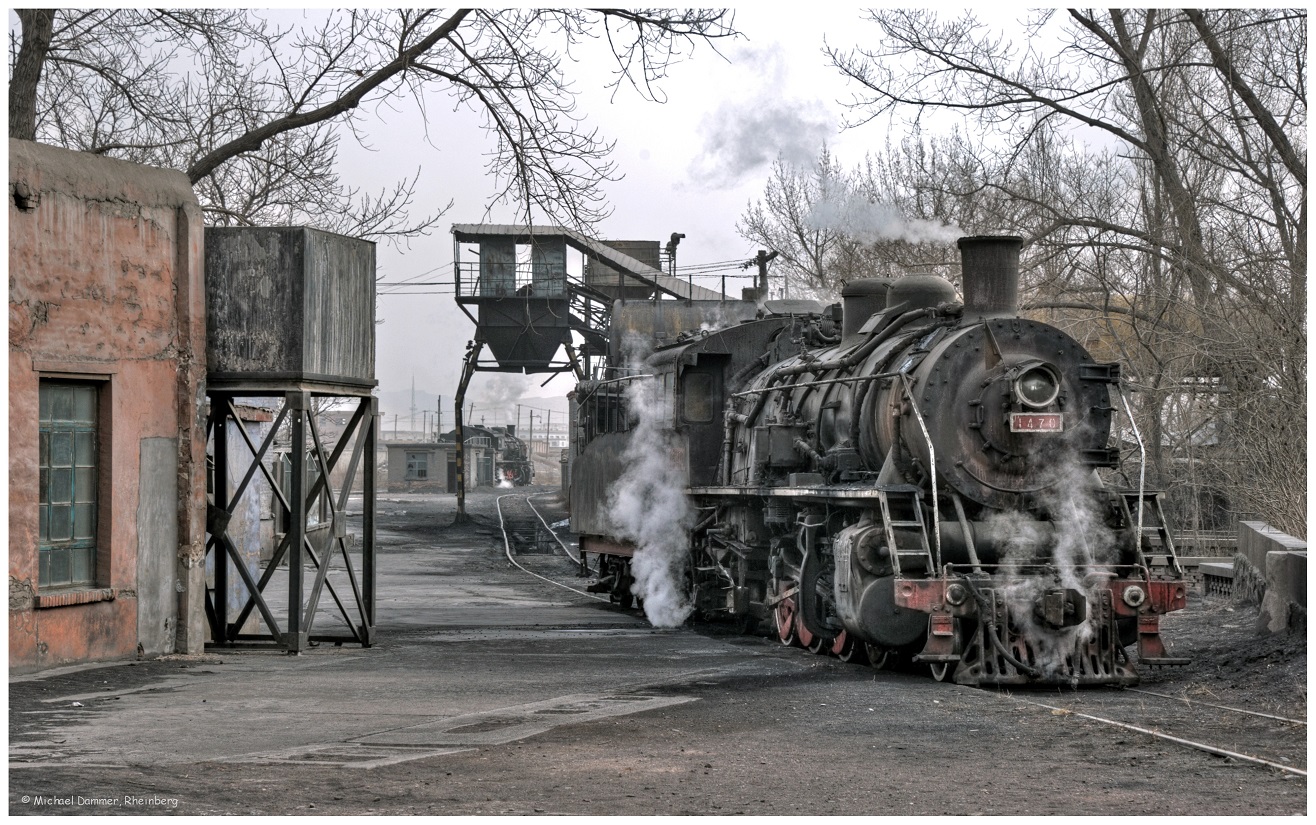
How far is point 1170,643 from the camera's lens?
44.8 feet

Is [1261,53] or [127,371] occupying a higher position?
[1261,53]

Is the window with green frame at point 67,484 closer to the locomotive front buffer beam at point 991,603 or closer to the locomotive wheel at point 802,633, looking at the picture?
the locomotive wheel at point 802,633

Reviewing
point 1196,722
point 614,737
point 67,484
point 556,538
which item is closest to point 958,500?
point 1196,722

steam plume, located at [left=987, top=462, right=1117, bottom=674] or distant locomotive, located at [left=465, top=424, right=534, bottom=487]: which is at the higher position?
distant locomotive, located at [left=465, top=424, right=534, bottom=487]

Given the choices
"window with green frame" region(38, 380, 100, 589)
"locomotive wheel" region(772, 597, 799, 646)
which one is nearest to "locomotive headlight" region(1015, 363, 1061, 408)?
"locomotive wheel" region(772, 597, 799, 646)

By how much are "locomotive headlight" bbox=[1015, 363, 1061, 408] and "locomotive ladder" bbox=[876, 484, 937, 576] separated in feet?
3.73

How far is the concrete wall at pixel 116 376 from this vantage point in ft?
36.2

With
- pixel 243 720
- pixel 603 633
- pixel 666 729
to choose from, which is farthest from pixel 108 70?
pixel 666 729

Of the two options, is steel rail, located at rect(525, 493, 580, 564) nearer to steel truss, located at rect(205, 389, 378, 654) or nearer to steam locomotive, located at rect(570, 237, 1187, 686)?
steel truss, located at rect(205, 389, 378, 654)

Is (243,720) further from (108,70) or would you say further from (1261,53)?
(1261,53)

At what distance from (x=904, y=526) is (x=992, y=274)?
2397 mm

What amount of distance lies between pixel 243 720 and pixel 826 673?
15.7 feet

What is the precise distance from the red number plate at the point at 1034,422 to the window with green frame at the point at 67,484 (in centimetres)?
749

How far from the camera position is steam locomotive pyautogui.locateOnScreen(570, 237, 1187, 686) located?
10891 mm
